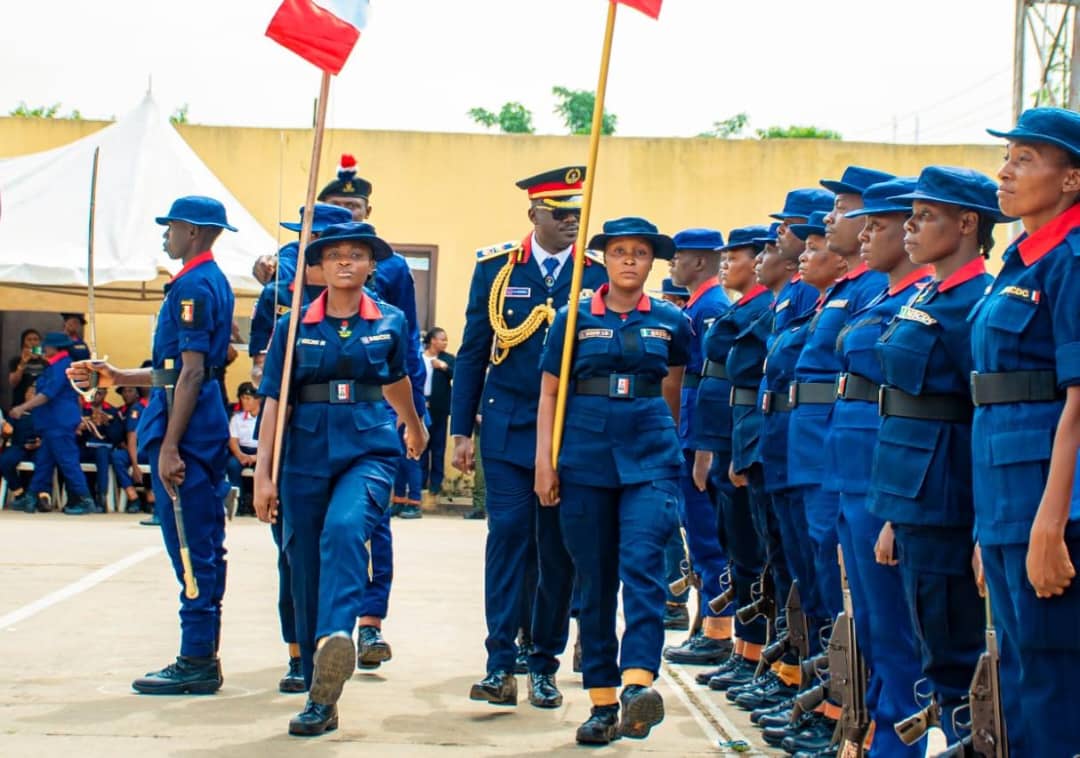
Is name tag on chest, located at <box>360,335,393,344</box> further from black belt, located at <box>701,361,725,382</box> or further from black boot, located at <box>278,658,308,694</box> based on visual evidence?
black belt, located at <box>701,361,725,382</box>

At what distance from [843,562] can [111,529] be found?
11.2 metres

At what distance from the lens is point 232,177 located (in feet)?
71.9

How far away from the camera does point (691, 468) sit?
10023mm

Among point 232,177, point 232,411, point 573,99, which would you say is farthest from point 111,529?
point 573,99

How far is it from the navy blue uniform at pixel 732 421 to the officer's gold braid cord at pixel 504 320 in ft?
3.36

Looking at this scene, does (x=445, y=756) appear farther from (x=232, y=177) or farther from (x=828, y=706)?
(x=232, y=177)

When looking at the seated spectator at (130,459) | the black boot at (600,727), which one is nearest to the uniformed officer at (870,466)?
the black boot at (600,727)

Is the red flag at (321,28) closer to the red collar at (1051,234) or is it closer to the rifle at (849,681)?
the rifle at (849,681)

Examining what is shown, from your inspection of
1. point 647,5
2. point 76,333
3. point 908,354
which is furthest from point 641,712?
point 76,333

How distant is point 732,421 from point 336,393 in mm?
2330

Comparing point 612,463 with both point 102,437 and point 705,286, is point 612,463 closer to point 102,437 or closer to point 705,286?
point 705,286

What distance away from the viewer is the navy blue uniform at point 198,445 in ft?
25.2

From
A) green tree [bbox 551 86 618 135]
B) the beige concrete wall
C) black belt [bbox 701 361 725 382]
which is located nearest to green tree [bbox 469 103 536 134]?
green tree [bbox 551 86 618 135]

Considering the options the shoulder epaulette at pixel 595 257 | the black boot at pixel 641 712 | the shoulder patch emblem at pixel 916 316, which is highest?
the shoulder epaulette at pixel 595 257
